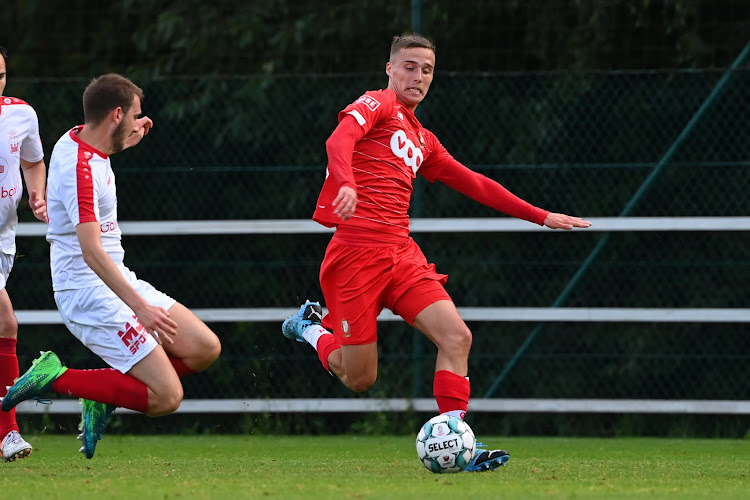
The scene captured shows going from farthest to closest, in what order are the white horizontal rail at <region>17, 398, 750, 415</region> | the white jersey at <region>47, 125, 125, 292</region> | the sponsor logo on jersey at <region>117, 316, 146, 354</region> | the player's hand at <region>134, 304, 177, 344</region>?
the white horizontal rail at <region>17, 398, 750, 415</region> → the sponsor logo on jersey at <region>117, 316, 146, 354</region> → the white jersey at <region>47, 125, 125, 292</region> → the player's hand at <region>134, 304, 177, 344</region>

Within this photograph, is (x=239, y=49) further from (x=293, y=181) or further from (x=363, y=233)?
(x=363, y=233)

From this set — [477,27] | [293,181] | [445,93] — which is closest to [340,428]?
[293,181]

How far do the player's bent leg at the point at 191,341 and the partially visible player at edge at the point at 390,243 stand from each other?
2.06 feet

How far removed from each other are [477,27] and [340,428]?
3.14m

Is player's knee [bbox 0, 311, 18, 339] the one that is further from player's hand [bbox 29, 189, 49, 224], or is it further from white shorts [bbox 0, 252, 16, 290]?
player's hand [bbox 29, 189, 49, 224]

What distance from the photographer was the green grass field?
505cm

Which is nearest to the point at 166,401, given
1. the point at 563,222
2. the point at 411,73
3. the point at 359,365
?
the point at 359,365

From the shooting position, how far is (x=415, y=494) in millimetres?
4910

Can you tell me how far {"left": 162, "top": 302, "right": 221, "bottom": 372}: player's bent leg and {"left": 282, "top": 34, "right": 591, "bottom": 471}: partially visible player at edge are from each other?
2.06 ft

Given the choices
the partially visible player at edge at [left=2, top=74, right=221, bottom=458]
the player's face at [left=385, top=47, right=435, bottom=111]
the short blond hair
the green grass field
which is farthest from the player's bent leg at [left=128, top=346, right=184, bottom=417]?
the short blond hair

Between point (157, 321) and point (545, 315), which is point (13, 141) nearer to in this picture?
point (157, 321)

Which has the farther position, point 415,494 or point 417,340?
point 417,340

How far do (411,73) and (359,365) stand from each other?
148 cm

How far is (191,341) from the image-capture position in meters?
6.25
